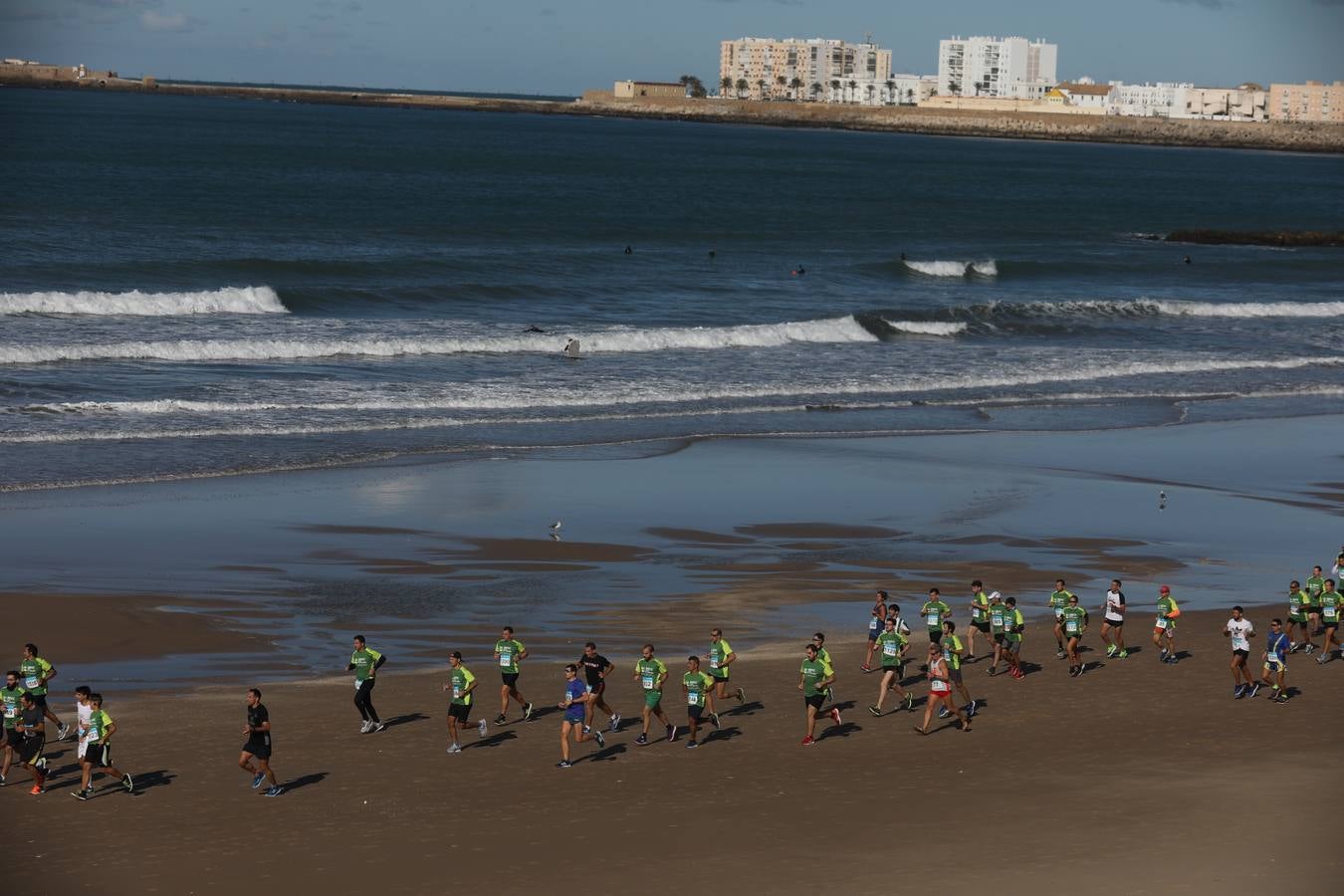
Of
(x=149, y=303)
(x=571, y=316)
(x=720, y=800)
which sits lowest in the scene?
(x=720, y=800)

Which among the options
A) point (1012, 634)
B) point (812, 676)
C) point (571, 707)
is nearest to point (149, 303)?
point (1012, 634)

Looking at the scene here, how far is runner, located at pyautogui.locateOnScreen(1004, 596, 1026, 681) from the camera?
1892 centimetres

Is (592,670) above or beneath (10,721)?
above

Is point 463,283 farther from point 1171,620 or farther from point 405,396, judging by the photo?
point 1171,620

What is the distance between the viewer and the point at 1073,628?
1927 cm

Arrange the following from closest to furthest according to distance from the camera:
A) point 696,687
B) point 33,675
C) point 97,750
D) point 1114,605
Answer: point 97,750
point 33,675
point 696,687
point 1114,605

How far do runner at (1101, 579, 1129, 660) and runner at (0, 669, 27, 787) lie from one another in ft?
40.1

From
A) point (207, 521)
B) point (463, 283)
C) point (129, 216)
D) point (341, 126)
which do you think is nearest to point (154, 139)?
point (341, 126)

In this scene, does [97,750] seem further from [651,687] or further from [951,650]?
[951,650]

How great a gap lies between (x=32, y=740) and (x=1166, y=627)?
12468 mm

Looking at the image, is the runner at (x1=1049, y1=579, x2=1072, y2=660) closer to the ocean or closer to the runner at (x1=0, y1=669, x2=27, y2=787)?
the runner at (x1=0, y1=669, x2=27, y2=787)

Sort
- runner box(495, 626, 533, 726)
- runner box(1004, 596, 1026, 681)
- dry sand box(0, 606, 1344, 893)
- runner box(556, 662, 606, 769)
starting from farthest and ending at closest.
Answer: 1. runner box(1004, 596, 1026, 681)
2. runner box(495, 626, 533, 726)
3. runner box(556, 662, 606, 769)
4. dry sand box(0, 606, 1344, 893)

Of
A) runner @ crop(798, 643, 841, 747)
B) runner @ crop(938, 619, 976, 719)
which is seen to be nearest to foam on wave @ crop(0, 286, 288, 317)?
runner @ crop(938, 619, 976, 719)

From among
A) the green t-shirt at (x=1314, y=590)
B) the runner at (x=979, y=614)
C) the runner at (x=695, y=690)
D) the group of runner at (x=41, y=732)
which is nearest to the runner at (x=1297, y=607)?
the green t-shirt at (x=1314, y=590)
